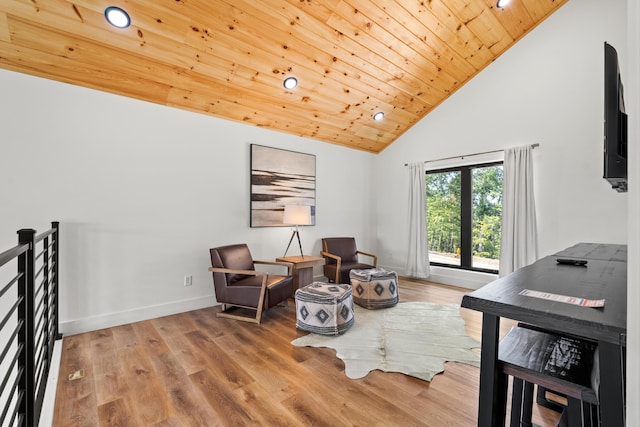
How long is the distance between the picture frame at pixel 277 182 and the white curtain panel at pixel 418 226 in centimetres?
175

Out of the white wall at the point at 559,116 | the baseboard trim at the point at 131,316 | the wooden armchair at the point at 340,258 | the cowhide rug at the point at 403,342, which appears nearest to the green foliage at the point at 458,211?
the white wall at the point at 559,116

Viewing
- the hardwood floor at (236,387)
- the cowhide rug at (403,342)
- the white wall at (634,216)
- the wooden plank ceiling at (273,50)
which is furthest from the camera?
the wooden plank ceiling at (273,50)

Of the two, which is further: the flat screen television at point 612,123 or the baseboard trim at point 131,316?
the baseboard trim at point 131,316

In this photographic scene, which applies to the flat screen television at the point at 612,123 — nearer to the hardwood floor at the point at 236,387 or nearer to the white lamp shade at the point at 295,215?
the hardwood floor at the point at 236,387

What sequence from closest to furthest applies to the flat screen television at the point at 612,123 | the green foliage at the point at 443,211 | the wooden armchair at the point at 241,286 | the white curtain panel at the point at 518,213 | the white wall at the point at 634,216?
the white wall at the point at 634,216 < the flat screen television at the point at 612,123 < the wooden armchair at the point at 241,286 < the white curtain panel at the point at 518,213 < the green foliage at the point at 443,211

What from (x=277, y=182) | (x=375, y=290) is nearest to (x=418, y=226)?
(x=375, y=290)

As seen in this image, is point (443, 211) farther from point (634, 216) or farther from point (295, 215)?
point (634, 216)

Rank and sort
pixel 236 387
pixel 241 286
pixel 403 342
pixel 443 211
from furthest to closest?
1. pixel 443 211
2. pixel 241 286
3. pixel 403 342
4. pixel 236 387

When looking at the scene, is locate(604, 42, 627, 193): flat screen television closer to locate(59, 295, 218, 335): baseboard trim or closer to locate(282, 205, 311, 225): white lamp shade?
locate(282, 205, 311, 225): white lamp shade

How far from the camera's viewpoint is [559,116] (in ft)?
12.3

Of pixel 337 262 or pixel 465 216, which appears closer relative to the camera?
pixel 337 262

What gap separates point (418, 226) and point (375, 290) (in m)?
1.94

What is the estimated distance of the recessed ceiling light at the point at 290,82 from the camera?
3.52 meters

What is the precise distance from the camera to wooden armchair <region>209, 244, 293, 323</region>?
3174 mm
